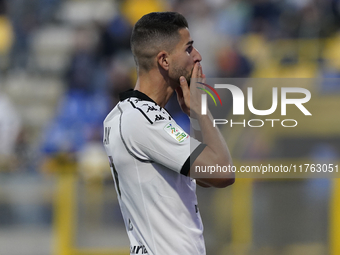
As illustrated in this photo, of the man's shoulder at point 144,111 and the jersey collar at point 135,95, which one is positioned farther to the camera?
the jersey collar at point 135,95

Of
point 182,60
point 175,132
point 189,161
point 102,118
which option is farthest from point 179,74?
point 102,118

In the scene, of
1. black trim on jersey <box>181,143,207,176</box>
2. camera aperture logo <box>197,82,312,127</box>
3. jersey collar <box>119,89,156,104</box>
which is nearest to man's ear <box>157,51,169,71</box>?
jersey collar <box>119,89,156,104</box>

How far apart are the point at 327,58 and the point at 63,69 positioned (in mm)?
4786

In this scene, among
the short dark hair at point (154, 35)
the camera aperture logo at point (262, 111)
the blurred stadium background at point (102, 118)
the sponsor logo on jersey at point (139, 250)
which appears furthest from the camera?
the blurred stadium background at point (102, 118)

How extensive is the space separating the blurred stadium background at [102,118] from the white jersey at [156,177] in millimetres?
2565

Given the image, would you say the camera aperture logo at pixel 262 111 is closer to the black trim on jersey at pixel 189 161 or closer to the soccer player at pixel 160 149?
the soccer player at pixel 160 149

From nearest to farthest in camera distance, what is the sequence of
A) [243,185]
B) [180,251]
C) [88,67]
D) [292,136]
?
→ 1. [180,251]
2. [243,185]
3. [292,136]
4. [88,67]

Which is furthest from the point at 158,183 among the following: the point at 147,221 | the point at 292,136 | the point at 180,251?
the point at 292,136

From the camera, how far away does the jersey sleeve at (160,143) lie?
216 centimetres

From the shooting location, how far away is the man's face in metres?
2.40

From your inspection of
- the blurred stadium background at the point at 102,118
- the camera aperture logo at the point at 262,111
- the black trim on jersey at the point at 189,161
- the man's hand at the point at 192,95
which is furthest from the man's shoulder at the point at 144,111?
the blurred stadium background at the point at 102,118

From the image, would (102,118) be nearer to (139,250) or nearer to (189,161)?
(139,250)

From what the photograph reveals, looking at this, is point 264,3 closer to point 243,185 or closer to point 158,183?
point 243,185

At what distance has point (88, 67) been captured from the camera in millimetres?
7957
